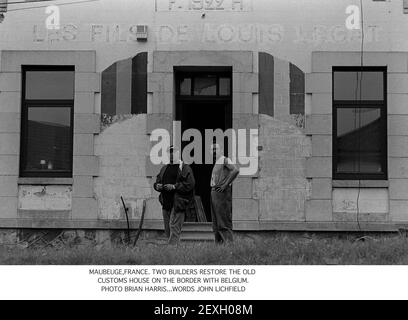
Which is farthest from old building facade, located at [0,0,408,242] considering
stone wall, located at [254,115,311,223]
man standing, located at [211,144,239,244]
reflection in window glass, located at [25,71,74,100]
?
man standing, located at [211,144,239,244]

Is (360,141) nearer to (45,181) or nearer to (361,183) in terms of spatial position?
(361,183)

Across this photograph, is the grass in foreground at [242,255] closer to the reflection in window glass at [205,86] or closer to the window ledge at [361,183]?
the window ledge at [361,183]

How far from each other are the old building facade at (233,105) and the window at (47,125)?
0.10 ft

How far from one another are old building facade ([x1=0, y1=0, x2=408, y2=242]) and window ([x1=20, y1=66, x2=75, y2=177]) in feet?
0.10

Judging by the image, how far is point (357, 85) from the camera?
11.9 meters

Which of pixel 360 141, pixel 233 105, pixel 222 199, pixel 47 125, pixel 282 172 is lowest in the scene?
pixel 222 199

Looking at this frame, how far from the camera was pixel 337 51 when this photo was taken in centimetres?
1178

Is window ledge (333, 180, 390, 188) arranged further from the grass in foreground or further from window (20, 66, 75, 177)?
window (20, 66, 75, 177)

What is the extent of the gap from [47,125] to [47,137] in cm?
24

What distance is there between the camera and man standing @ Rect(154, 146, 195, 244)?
1049 centimetres

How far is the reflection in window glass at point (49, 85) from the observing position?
39.7 ft

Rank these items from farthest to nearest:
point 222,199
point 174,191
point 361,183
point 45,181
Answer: point 45,181
point 361,183
point 174,191
point 222,199

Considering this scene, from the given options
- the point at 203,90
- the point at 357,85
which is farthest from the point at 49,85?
the point at 357,85

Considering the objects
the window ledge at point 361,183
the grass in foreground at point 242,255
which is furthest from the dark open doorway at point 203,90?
the grass in foreground at point 242,255
